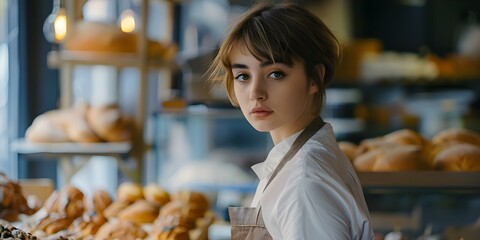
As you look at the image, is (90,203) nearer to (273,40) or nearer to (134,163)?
(273,40)

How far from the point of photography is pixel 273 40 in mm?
1546

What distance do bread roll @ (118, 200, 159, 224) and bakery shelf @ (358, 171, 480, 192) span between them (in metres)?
0.76

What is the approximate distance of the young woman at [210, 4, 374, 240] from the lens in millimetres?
1456

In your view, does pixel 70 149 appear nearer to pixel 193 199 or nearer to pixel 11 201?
pixel 193 199

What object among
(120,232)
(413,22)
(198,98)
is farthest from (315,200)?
(413,22)

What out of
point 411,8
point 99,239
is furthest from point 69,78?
point 411,8

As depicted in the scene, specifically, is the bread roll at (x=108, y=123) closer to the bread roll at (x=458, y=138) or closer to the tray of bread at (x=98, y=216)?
the tray of bread at (x=98, y=216)

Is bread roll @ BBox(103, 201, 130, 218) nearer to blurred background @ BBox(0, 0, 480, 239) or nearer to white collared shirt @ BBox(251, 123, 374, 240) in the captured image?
blurred background @ BBox(0, 0, 480, 239)

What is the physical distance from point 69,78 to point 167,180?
0.90 m

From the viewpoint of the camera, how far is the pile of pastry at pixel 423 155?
2641 millimetres

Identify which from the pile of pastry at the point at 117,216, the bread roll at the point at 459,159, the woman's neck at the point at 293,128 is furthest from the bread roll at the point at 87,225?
the bread roll at the point at 459,159

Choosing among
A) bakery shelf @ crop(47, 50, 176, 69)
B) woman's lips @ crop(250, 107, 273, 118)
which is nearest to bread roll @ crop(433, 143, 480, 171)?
woman's lips @ crop(250, 107, 273, 118)

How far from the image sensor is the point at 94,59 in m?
5.07

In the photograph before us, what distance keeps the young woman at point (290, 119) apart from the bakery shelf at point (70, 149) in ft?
10.7
